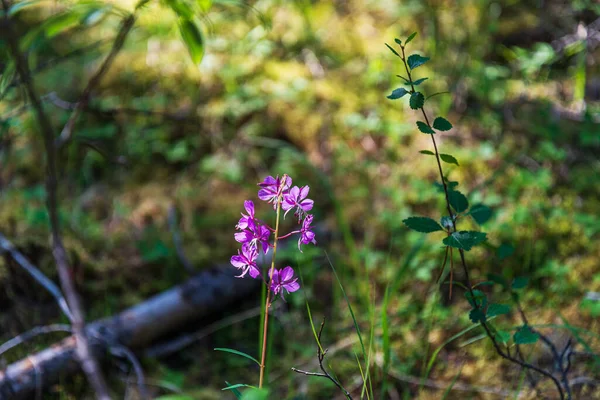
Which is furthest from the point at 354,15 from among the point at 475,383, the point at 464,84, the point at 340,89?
the point at 475,383

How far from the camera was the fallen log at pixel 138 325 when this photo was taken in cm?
210

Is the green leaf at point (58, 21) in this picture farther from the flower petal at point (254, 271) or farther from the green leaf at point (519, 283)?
the green leaf at point (519, 283)

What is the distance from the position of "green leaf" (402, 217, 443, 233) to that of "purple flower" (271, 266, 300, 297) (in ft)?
1.47

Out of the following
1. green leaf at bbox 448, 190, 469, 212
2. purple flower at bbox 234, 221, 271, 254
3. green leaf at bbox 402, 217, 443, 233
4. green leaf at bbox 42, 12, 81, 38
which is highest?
green leaf at bbox 42, 12, 81, 38

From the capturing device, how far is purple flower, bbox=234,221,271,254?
1.26 m

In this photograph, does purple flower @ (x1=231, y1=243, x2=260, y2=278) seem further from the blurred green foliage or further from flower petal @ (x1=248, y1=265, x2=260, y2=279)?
the blurred green foliage

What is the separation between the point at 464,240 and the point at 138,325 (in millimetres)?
1810

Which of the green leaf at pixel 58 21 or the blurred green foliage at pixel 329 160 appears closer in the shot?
the green leaf at pixel 58 21

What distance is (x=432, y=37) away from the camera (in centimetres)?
385

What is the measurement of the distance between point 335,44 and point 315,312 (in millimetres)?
2837

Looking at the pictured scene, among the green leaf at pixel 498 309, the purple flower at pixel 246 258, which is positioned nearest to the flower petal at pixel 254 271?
the purple flower at pixel 246 258

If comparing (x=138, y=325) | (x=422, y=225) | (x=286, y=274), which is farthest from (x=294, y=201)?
(x=138, y=325)

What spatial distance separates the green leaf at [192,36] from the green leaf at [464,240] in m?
1.07

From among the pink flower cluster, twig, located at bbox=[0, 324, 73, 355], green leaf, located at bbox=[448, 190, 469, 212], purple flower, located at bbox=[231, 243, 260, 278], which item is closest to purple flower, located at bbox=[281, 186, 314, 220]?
the pink flower cluster
